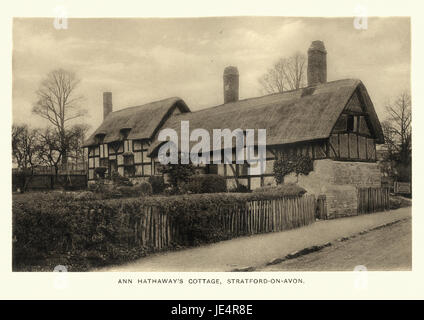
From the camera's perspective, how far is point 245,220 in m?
12.4

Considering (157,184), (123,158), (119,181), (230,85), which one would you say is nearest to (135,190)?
(157,184)

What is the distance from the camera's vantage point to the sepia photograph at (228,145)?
8.89 meters

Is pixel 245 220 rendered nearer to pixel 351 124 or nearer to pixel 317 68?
pixel 351 124

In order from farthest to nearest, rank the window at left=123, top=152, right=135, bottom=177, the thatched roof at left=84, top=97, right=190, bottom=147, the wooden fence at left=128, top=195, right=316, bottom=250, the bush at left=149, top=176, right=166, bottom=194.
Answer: the window at left=123, top=152, right=135, bottom=177 → the thatched roof at left=84, top=97, right=190, bottom=147 → the bush at left=149, top=176, right=166, bottom=194 → the wooden fence at left=128, top=195, right=316, bottom=250

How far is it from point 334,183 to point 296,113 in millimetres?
3704

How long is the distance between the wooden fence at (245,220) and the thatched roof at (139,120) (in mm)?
13751

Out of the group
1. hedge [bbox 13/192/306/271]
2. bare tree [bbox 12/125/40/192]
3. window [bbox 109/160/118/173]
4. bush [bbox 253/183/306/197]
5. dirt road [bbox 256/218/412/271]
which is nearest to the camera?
hedge [bbox 13/192/306/271]

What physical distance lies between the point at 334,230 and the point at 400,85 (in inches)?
207

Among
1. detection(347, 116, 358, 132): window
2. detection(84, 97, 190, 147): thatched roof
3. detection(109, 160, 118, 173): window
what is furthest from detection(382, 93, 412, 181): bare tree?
detection(109, 160, 118, 173): window

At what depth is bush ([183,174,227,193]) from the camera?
58.6 feet

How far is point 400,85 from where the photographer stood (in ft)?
34.1

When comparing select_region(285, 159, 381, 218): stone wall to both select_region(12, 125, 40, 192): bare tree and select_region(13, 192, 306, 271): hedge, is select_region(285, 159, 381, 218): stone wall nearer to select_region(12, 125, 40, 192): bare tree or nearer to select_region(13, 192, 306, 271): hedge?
select_region(13, 192, 306, 271): hedge

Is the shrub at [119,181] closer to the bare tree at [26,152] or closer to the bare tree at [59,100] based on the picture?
the bare tree at [26,152]

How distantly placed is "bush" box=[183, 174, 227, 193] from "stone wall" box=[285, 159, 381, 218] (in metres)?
3.18
